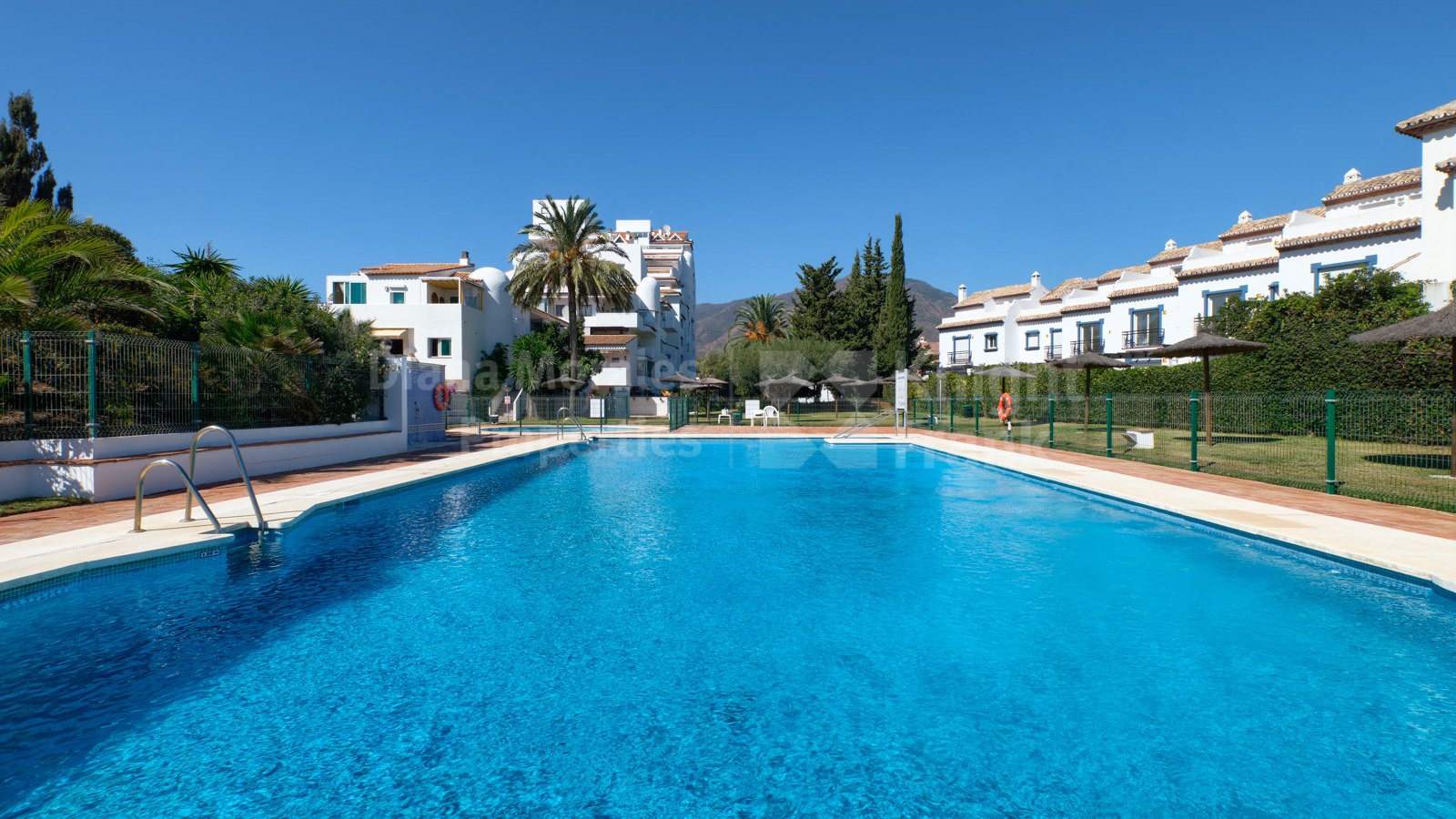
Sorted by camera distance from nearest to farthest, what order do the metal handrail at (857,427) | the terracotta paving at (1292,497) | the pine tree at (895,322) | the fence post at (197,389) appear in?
the terracotta paving at (1292,497)
the fence post at (197,389)
the metal handrail at (857,427)
the pine tree at (895,322)

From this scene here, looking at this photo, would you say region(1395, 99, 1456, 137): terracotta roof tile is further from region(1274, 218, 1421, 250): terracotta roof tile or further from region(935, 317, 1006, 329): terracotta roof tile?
region(935, 317, 1006, 329): terracotta roof tile

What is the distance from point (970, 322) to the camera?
5178 centimetres

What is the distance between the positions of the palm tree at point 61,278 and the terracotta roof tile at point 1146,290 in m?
41.4

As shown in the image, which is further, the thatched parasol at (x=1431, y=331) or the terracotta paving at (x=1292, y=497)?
the thatched parasol at (x=1431, y=331)

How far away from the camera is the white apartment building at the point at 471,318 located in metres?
39.9

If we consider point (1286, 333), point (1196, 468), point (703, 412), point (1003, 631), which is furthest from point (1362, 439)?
point (703, 412)

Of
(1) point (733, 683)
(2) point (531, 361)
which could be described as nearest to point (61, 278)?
(1) point (733, 683)

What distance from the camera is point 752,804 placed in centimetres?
342

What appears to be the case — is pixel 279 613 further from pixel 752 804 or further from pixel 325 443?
pixel 325 443

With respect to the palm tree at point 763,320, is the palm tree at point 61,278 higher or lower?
lower

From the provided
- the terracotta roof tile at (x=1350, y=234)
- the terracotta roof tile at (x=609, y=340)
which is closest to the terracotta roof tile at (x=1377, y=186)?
the terracotta roof tile at (x=1350, y=234)

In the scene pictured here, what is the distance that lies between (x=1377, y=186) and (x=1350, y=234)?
3.64 meters

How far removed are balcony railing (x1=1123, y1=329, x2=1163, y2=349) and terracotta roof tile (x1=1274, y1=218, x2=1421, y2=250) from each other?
787 centimetres

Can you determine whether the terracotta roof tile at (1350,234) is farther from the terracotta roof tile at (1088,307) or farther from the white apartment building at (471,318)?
the white apartment building at (471,318)
